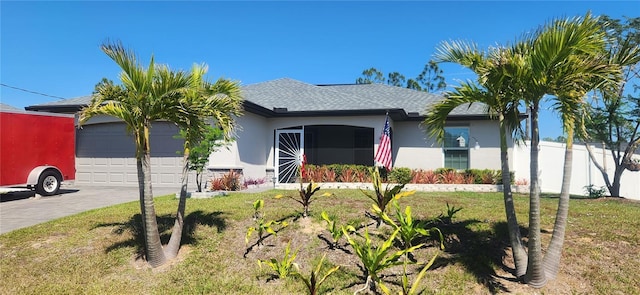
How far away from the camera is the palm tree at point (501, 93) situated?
511cm

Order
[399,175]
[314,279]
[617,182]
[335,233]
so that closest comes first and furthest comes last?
1. [314,279]
2. [335,233]
3. [617,182]
4. [399,175]

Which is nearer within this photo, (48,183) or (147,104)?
(147,104)

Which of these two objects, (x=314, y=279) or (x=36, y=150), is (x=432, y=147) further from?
(x=36, y=150)

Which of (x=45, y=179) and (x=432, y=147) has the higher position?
(x=432, y=147)

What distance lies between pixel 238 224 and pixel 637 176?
19.4 m

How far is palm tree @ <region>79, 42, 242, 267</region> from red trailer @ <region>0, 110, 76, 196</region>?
26.4ft

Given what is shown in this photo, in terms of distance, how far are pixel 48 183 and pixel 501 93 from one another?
43.8 feet

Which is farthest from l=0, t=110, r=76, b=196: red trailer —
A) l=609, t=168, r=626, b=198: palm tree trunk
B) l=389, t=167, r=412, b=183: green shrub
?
l=609, t=168, r=626, b=198: palm tree trunk

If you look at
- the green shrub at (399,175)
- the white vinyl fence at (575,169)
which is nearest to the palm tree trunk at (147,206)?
the green shrub at (399,175)

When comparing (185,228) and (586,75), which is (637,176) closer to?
(586,75)

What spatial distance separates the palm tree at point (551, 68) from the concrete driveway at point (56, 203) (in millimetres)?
9141

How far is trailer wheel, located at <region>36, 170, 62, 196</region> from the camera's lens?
1244 centimetres

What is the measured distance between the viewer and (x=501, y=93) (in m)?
5.39

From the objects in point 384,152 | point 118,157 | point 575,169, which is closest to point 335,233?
point 384,152
